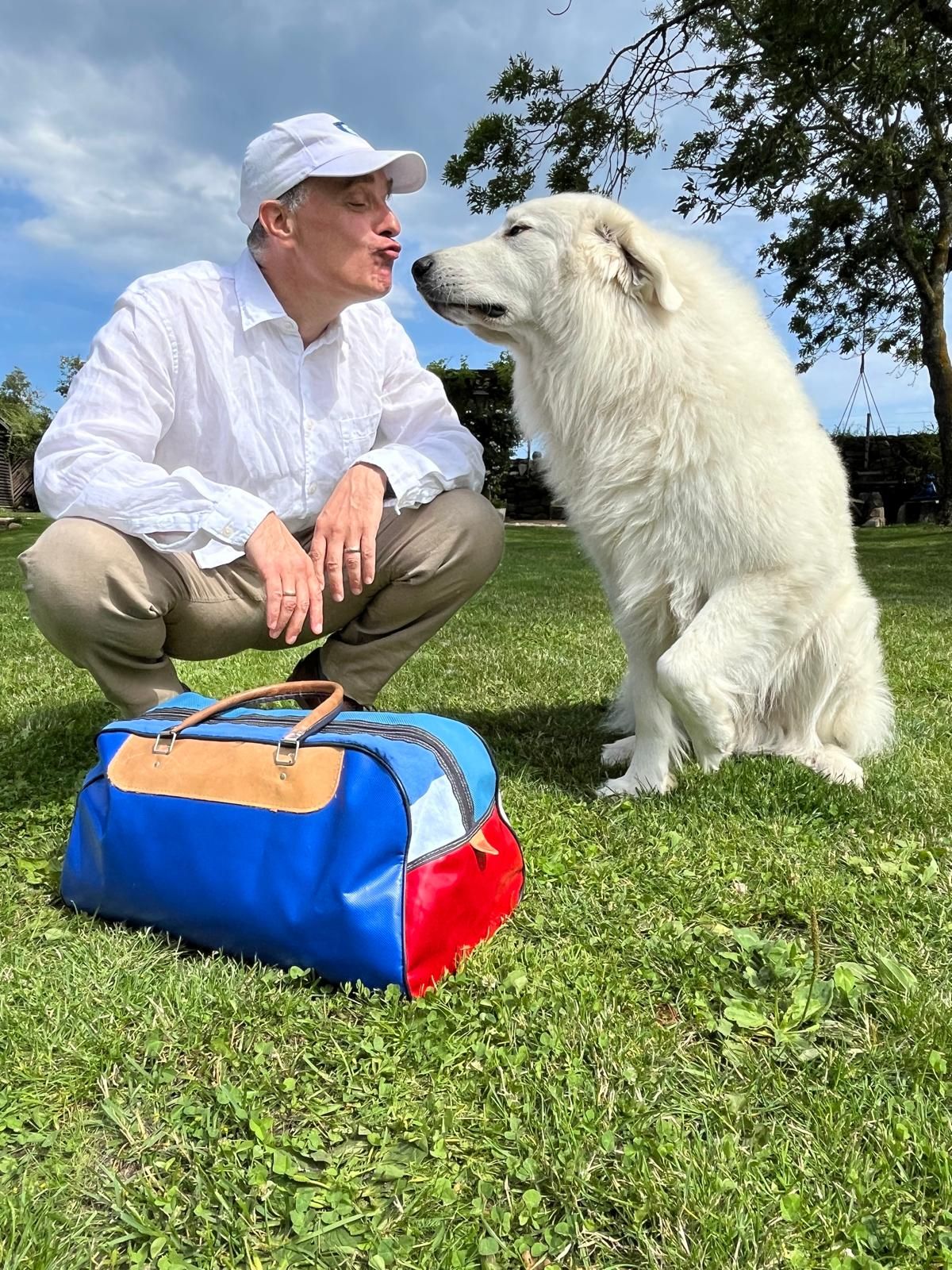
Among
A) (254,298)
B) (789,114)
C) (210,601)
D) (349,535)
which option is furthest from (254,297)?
(789,114)

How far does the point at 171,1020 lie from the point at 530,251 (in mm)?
2409

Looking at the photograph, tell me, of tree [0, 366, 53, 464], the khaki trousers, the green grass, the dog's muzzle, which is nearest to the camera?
the green grass

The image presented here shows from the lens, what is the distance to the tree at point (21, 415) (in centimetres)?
4484

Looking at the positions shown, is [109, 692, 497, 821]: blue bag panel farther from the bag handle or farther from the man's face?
the man's face

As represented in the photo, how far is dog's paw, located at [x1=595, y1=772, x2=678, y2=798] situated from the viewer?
2.59 metres

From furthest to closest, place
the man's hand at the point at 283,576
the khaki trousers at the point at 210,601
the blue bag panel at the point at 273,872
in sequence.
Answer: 1. the khaki trousers at the point at 210,601
2. the man's hand at the point at 283,576
3. the blue bag panel at the point at 273,872

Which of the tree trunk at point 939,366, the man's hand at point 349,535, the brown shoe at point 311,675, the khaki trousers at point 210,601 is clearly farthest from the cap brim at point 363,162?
the tree trunk at point 939,366

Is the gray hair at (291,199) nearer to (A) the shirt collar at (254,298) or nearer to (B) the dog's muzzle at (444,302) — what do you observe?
(A) the shirt collar at (254,298)

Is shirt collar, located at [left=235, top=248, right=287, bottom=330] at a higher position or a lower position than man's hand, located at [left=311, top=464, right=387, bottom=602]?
higher

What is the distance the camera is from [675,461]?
2459 millimetres

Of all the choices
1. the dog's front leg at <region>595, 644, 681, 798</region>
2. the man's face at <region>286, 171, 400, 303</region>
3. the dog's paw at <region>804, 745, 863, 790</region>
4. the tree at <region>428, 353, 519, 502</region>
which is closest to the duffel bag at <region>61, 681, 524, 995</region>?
the dog's front leg at <region>595, 644, 681, 798</region>

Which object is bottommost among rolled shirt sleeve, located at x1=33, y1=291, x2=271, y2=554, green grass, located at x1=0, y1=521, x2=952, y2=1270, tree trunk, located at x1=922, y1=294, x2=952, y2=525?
green grass, located at x1=0, y1=521, x2=952, y2=1270

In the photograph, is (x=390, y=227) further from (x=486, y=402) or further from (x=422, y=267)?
(x=486, y=402)

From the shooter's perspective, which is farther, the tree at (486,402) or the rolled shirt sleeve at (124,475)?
the tree at (486,402)
